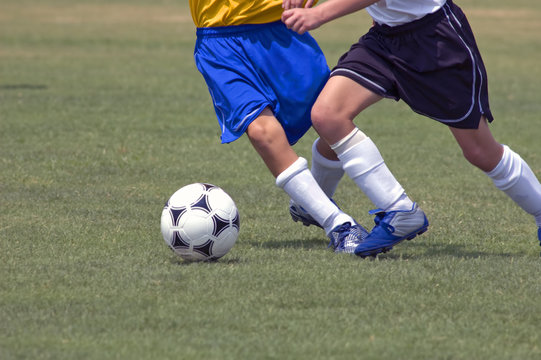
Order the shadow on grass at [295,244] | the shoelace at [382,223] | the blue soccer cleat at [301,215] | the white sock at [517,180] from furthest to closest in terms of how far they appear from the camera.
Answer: the blue soccer cleat at [301,215] → the shadow on grass at [295,244] → the white sock at [517,180] → the shoelace at [382,223]

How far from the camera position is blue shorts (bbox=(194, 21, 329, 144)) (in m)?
5.53

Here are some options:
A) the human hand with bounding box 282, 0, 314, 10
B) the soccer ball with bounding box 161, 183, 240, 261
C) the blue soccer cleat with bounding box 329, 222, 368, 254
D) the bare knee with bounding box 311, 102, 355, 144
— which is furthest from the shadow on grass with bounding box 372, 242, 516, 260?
the human hand with bounding box 282, 0, 314, 10

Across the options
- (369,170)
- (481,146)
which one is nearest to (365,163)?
(369,170)

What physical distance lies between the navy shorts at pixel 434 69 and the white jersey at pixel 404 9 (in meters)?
0.03

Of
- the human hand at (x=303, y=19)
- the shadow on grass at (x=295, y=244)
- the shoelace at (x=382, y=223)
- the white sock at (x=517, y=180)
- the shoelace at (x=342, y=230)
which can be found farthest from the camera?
the shadow on grass at (x=295, y=244)

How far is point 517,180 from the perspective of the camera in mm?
5402

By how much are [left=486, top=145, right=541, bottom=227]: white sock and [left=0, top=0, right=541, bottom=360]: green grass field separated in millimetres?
334

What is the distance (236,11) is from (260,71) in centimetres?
37

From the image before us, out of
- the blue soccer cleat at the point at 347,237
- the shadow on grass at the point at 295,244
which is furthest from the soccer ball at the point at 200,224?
the blue soccer cleat at the point at 347,237

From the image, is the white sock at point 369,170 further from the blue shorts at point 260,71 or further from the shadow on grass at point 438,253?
the blue shorts at point 260,71

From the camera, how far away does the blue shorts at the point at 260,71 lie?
5527 mm

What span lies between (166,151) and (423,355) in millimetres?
6091

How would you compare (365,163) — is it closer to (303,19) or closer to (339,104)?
(339,104)

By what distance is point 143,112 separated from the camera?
A: 485 inches
